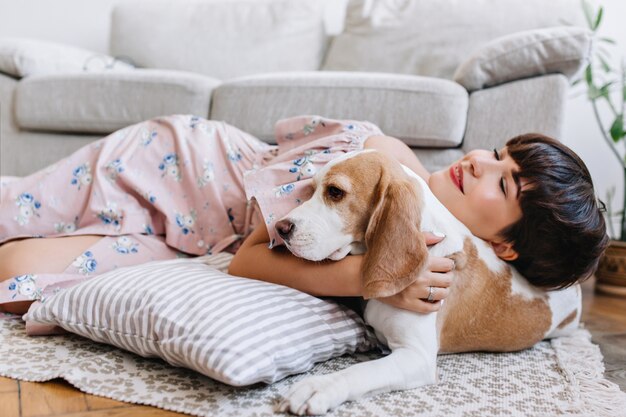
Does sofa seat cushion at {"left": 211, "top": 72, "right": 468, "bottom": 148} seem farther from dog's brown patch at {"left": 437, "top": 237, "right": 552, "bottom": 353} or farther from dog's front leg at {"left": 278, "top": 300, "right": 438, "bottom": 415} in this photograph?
dog's front leg at {"left": 278, "top": 300, "right": 438, "bottom": 415}

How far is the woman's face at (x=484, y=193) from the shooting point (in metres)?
1.46

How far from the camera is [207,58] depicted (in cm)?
352

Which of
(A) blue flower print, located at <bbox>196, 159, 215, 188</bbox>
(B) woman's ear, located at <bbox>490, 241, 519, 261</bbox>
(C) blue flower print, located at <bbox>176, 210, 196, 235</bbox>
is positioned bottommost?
(C) blue flower print, located at <bbox>176, 210, 196, 235</bbox>

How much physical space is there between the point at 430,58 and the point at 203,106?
1.21 meters

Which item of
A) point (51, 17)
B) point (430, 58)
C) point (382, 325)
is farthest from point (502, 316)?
point (51, 17)

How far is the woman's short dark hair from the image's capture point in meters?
1.41

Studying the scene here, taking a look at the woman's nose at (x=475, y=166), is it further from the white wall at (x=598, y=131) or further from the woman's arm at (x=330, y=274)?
the white wall at (x=598, y=131)

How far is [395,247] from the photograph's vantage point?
122 cm

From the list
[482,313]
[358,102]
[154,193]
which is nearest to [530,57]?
[358,102]

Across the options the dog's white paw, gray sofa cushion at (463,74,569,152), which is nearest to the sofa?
gray sofa cushion at (463,74,569,152)

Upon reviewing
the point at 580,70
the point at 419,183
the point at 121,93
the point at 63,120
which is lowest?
the point at 63,120

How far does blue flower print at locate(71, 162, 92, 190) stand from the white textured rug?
612mm

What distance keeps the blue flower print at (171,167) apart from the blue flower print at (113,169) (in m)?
0.13

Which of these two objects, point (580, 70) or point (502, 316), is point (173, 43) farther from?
point (502, 316)
